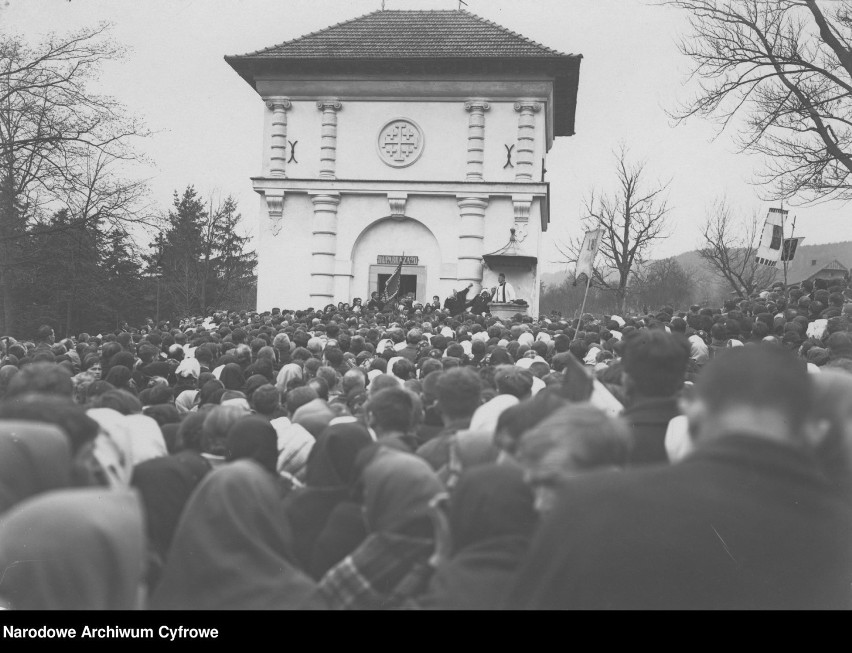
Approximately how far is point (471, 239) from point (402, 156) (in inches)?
166

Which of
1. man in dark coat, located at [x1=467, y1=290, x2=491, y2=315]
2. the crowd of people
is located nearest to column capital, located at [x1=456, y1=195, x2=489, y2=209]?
man in dark coat, located at [x1=467, y1=290, x2=491, y2=315]

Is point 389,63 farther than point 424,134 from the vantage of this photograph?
No

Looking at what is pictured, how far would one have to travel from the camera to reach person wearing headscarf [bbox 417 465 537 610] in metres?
3.29

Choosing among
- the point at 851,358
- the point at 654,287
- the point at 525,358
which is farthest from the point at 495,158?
the point at 851,358

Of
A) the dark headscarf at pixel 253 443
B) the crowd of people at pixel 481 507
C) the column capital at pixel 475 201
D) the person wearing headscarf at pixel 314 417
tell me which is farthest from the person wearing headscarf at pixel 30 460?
the column capital at pixel 475 201

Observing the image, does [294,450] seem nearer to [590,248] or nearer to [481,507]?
[481,507]

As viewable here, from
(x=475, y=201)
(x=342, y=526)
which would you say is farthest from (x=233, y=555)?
(x=475, y=201)

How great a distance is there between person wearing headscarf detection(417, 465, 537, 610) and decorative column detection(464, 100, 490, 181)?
27.3 metres

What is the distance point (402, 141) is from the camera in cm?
3050

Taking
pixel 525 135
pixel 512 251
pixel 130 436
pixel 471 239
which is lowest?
pixel 130 436

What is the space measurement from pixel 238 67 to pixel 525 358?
2472 cm

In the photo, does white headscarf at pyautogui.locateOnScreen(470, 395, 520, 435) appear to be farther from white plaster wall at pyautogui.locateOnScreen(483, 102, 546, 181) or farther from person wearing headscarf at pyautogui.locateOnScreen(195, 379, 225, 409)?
white plaster wall at pyautogui.locateOnScreen(483, 102, 546, 181)

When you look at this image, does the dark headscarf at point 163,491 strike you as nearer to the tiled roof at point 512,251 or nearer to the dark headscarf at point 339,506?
the dark headscarf at point 339,506

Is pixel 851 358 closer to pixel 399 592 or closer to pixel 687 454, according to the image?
pixel 687 454
